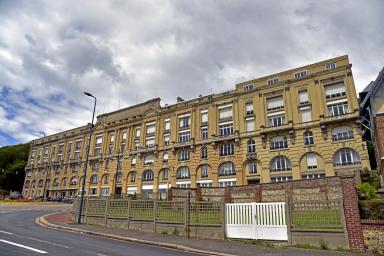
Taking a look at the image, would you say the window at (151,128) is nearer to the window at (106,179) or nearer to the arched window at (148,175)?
the arched window at (148,175)

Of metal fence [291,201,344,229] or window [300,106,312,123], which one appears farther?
window [300,106,312,123]

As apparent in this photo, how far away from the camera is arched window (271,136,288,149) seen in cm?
3562

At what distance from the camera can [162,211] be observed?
591 inches

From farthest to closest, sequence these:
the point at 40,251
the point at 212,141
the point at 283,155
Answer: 1. the point at 212,141
2. the point at 283,155
3. the point at 40,251

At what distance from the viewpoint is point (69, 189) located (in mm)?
59844

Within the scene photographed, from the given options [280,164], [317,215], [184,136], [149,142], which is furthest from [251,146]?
[317,215]

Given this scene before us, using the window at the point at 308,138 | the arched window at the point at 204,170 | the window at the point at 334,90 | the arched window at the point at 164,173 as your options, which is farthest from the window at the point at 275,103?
the arched window at the point at 164,173

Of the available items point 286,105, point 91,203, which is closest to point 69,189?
point 91,203

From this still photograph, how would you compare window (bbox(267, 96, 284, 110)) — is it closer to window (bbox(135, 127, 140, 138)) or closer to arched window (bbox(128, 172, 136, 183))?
window (bbox(135, 127, 140, 138))

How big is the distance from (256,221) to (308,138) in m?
25.4

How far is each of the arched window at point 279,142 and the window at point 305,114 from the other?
3.52 metres

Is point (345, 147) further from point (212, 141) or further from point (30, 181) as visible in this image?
point (30, 181)

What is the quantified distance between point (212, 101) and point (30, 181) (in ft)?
186

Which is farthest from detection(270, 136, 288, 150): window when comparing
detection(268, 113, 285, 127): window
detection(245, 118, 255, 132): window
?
detection(245, 118, 255, 132): window
